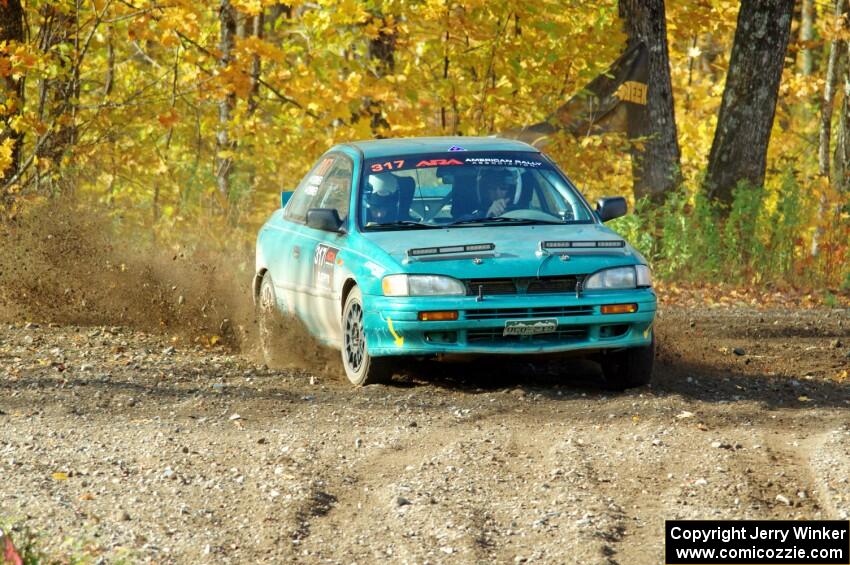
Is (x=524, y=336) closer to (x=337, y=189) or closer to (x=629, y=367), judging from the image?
(x=629, y=367)

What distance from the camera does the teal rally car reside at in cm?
893

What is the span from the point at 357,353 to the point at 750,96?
1018cm

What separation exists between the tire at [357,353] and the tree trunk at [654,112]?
9.42 m

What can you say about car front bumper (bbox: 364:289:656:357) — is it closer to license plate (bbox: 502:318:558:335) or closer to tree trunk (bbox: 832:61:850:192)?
license plate (bbox: 502:318:558:335)

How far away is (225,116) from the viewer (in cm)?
2453

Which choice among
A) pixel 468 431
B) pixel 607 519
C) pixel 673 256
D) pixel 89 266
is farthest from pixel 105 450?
pixel 673 256

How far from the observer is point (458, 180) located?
33.1 ft

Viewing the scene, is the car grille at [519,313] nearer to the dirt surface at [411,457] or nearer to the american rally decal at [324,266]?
the dirt surface at [411,457]

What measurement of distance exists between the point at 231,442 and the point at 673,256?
10.2 meters

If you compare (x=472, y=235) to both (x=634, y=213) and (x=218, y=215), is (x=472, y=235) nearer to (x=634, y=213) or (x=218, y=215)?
(x=634, y=213)

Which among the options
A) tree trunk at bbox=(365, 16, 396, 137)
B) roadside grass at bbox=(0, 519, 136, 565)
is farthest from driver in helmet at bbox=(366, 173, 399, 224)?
tree trunk at bbox=(365, 16, 396, 137)

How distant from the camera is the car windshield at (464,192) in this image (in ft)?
32.4

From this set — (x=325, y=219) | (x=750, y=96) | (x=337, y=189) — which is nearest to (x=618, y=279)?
(x=325, y=219)

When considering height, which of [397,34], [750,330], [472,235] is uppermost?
[397,34]
